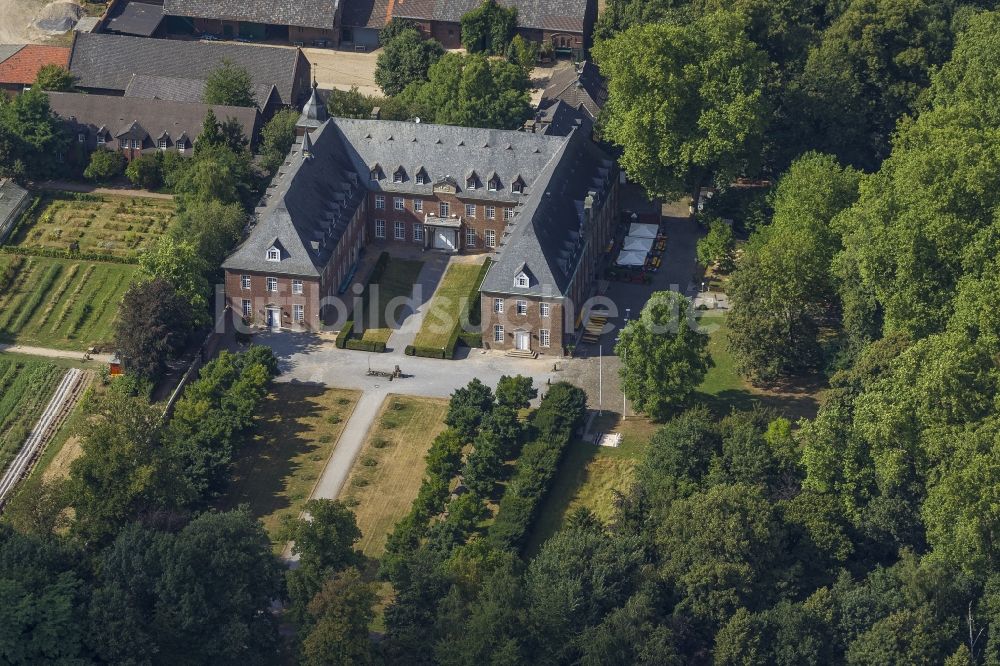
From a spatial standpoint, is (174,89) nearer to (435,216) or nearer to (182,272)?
(435,216)

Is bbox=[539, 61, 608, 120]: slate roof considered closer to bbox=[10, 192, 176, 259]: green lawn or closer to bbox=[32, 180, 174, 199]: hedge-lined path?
bbox=[32, 180, 174, 199]: hedge-lined path

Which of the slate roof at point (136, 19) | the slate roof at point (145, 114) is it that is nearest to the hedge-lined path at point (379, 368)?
the slate roof at point (145, 114)

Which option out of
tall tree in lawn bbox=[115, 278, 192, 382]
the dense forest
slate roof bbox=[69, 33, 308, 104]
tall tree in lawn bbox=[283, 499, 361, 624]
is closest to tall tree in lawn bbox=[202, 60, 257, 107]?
slate roof bbox=[69, 33, 308, 104]

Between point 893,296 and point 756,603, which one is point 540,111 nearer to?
point 893,296

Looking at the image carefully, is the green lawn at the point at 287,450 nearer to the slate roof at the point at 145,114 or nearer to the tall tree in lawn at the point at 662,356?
the tall tree in lawn at the point at 662,356

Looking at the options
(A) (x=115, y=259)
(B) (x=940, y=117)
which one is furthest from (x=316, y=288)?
(B) (x=940, y=117)

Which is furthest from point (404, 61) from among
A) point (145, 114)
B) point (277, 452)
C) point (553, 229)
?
point (277, 452)

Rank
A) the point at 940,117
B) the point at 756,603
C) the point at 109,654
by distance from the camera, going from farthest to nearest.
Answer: the point at 940,117
the point at 756,603
the point at 109,654
